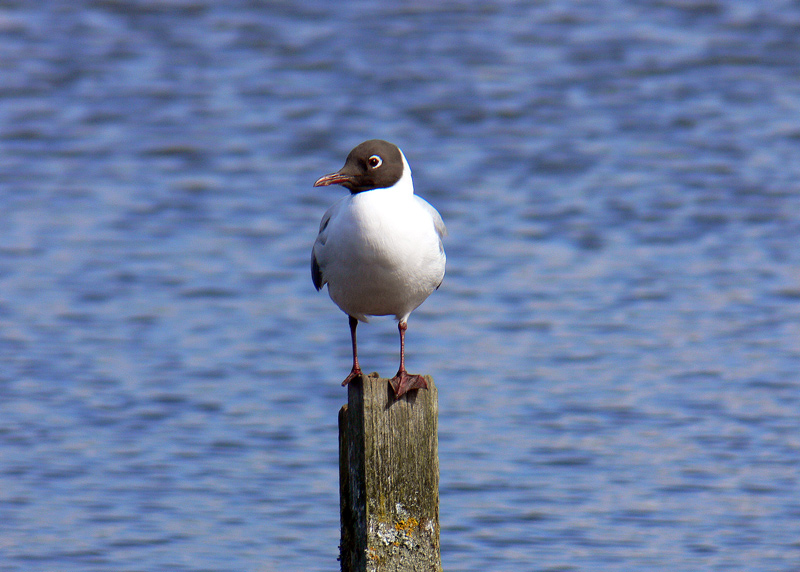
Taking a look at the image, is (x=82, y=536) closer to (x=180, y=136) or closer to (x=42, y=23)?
(x=180, y=136)

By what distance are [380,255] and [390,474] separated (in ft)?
2.86

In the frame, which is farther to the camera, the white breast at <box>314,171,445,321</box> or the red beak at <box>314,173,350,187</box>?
the red beak at <box>314,173,350,187</box>

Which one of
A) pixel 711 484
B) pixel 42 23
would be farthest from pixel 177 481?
pixel 42 23

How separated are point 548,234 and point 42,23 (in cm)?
1224

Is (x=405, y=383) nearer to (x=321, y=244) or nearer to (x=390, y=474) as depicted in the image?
(x=390, y=474)

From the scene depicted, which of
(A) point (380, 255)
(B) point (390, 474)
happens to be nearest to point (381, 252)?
(A) point (380, 255)

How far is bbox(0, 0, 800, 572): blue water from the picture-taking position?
26.9 feet

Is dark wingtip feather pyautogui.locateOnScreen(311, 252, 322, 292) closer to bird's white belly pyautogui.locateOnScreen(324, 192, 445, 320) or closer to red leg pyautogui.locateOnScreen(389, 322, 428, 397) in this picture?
bird's white belly pyautogui.locateOnScreen(324, 192, 445, 320)

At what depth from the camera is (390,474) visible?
4867 millimetres

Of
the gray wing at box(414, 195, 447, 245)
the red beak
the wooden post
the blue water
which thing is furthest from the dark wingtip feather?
the blue water

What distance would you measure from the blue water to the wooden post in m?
2.63

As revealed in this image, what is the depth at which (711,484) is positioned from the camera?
28.2 feet

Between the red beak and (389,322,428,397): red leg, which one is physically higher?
the red beak

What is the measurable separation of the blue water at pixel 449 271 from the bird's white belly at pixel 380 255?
8.84 ft
